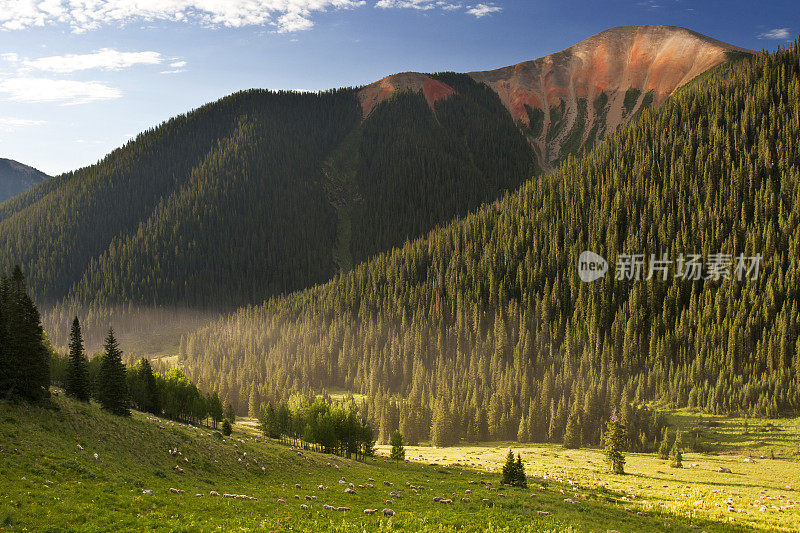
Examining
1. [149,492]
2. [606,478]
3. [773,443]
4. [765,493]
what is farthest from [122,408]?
[773,443]

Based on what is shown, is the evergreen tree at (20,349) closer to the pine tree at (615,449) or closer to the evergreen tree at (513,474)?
the evergreen tree at (513,474)

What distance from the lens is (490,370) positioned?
192 metres

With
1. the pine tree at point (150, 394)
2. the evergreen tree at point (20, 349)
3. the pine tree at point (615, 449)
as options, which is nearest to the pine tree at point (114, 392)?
the evergreen tree at point (20, 349)

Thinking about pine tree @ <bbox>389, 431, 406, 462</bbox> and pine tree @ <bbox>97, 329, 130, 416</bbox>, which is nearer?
pine tree @ <bbox>97, 329, 130, 416</bbox>

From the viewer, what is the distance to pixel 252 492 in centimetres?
3894

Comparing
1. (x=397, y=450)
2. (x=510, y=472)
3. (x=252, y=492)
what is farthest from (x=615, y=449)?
(x=252, y=492)

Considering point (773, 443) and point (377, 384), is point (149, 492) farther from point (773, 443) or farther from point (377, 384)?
point (377, 384)

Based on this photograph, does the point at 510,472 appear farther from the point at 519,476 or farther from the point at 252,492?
the point at 252,492

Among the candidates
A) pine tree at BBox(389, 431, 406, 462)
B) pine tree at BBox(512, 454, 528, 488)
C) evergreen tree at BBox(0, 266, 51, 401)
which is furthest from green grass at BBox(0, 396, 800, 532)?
pine tree at BBox(389, 431, 406, 462)

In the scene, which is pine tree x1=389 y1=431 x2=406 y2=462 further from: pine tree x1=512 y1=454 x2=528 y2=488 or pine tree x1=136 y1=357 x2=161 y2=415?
pine tree x1=136 y1=357 x2=161 y2=415

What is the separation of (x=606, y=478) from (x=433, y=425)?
6692cm

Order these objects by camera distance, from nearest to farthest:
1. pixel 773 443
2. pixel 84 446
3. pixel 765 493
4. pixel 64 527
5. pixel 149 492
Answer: pixel 64 527, pixel 149 492, pixel 84 446, pixel 765 493, pixel 773 443

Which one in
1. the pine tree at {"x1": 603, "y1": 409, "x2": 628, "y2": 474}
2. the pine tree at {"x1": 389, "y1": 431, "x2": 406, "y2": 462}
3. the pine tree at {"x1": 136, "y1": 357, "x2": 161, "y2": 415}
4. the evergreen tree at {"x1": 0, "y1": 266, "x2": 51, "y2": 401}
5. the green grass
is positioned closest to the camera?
the green grass

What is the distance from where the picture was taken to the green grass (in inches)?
1014
